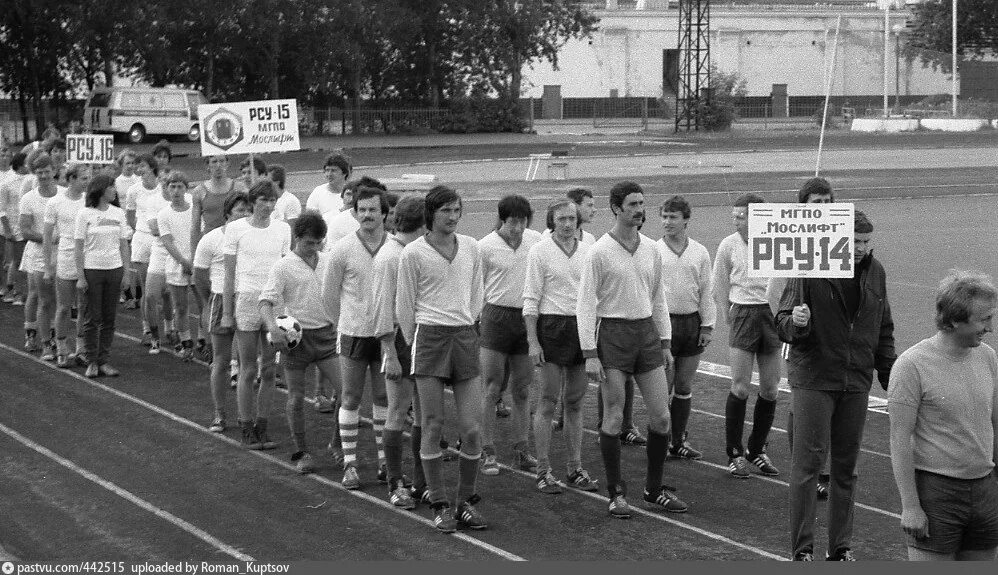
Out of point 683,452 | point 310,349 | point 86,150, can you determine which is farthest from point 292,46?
point 683,452

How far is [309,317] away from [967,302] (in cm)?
541

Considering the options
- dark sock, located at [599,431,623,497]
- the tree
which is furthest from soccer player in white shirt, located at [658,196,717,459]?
the tree

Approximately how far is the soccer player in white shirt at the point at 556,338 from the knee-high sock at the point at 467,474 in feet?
3.10

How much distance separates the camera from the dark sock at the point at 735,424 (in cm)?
981

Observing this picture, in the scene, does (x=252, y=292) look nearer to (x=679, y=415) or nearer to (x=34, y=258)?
(x=679, y=415)

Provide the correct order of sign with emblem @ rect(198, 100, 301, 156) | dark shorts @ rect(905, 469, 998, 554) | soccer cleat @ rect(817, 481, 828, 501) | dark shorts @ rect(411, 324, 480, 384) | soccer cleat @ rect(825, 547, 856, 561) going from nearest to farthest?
dark shorts @ rect(905, 469, 998, 554) < soccer cleat @ rect(825, 547, 856, 561) < dark shorts @ rect(411, 324, 480, 384) < soccer cleat @ rect(817, 481, 828, 501) < sign with emblem @ rect(198, 100, 301, 156)

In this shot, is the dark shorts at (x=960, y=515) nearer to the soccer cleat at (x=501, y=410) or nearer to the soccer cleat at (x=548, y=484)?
the soccer cleat at (x=548, y=484)

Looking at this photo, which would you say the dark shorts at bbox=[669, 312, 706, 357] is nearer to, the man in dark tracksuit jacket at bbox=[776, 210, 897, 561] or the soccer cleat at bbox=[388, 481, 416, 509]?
the soccer cleat at bbox=[388, 481, 416, 509]

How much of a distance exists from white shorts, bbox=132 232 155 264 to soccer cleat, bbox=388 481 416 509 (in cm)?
Result: 720

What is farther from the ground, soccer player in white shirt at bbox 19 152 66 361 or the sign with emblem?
the sign with emblem

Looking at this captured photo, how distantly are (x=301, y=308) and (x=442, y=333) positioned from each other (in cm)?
198

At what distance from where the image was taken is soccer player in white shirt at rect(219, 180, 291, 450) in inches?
417

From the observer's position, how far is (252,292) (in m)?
10.7

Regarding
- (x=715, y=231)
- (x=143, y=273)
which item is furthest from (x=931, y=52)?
(x=143, y=273)
